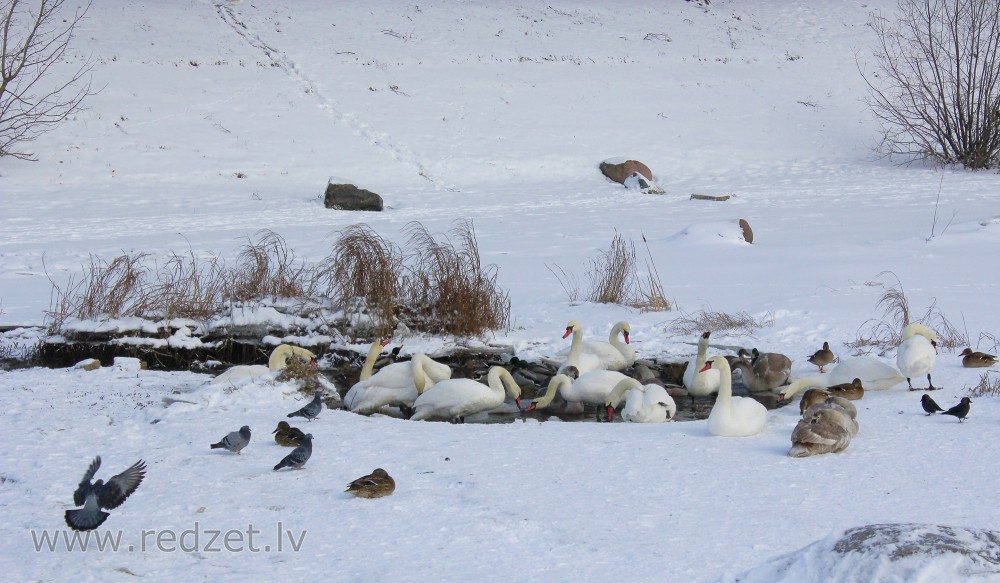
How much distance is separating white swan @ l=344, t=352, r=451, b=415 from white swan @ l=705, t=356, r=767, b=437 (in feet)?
8.78

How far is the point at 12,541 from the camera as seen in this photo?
4449 mm

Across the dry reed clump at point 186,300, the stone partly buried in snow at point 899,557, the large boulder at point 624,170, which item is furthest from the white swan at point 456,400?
the large boulder at point 624,170

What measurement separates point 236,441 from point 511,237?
10795 millimetres

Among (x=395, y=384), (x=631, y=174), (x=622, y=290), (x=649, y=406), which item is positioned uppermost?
(x=631, y=174)

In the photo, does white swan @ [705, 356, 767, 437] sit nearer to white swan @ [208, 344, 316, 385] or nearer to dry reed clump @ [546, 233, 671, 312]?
white swan @ [208, 344, 316, 385]

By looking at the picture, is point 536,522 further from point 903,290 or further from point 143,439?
point 903,290

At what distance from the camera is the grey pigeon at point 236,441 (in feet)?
19.3

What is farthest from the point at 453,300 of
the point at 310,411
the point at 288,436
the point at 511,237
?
the point at 511,237

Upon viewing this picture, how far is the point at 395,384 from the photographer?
26.9 ft

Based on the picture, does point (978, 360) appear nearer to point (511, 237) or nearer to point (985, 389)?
point (985, 389)

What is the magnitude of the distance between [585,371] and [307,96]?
21.0 m

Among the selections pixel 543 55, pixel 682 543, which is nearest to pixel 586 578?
pixel 682 543

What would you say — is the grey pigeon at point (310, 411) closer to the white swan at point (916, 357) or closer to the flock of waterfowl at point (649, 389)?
the flock of waterfowl at point (649, 389)

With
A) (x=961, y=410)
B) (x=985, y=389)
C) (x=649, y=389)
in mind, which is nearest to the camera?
(x=961, y=410)
